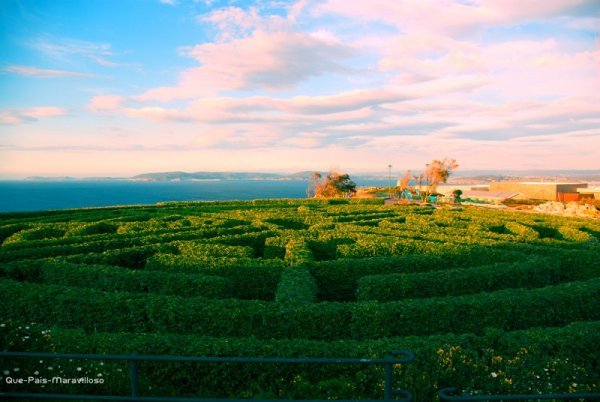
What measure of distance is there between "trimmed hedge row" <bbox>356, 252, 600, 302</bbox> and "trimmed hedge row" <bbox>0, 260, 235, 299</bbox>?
379 cm

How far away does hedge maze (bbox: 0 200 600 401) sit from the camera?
6387 millimetres

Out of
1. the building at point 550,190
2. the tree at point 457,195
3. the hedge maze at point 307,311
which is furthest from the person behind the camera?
the building at point 550,190

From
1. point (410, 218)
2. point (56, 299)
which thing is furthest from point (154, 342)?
point (410, 218)

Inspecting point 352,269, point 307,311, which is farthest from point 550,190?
point 307,311

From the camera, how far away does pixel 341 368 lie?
6457 millimetres

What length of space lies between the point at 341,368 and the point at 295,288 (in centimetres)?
307

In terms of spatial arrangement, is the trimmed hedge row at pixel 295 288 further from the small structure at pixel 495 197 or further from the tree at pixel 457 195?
the small structure at pixel 495 197

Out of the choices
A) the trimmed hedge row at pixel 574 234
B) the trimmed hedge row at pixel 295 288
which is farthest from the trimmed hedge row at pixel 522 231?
the trimmed hedge row at pixel 295 288

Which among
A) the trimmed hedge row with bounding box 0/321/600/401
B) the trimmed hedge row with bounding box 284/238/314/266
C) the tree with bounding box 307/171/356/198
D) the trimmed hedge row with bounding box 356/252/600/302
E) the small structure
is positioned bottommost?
the trimmed hedge row with bounding box 0/321/600/401

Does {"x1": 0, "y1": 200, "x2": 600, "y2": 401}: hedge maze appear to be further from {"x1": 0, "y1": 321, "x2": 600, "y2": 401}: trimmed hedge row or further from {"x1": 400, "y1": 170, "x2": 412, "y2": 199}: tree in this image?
{"x1": 400, "y1": 170, "x2": 412, "y2": 199}: tree

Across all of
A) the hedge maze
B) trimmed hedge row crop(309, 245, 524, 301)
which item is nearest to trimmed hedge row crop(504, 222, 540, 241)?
the hedge maze

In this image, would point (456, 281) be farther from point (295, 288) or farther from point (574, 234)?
point (574, 234)

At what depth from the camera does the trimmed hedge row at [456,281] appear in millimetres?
9820

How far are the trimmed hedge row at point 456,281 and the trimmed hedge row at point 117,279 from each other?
3.79m
